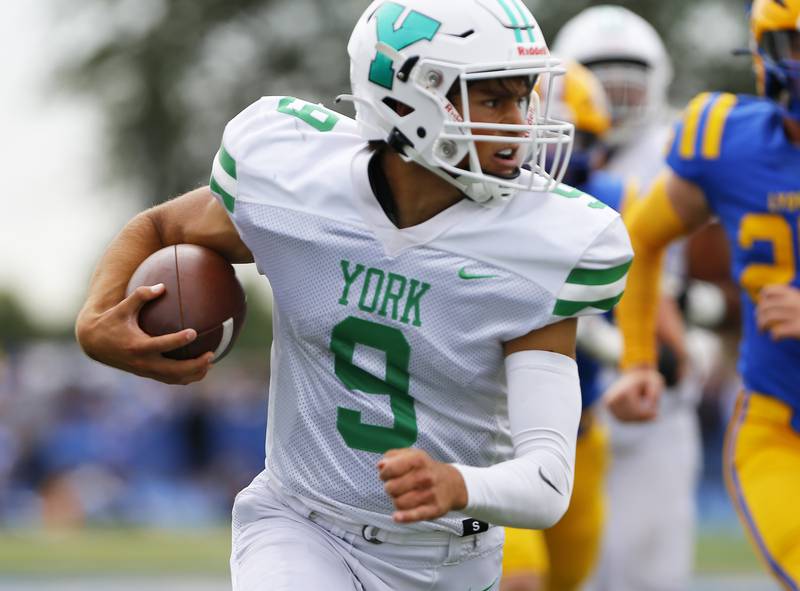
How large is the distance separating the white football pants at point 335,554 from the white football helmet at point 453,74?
772mm

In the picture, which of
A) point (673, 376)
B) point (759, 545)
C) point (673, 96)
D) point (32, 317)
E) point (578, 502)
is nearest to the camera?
point (759, 545)

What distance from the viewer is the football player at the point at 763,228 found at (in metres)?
4.03

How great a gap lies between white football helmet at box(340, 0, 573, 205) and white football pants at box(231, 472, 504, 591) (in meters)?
0.77

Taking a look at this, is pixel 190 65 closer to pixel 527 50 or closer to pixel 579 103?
pixel 579 103

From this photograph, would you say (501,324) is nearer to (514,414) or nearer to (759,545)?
(514,414)

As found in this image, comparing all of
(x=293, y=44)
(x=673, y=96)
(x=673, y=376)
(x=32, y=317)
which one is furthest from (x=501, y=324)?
(x=32, y=317)

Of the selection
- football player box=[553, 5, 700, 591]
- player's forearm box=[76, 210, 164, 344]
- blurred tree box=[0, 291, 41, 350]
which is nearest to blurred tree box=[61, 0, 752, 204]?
blurred tree box=[0, 291, 41, 350]

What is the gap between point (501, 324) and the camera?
318 centimetres

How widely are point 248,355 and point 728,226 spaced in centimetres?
1744

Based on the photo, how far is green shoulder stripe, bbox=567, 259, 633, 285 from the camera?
3160 mm

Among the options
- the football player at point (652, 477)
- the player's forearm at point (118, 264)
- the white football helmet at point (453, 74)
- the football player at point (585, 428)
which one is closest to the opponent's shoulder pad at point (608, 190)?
the football player at point (585, 428)

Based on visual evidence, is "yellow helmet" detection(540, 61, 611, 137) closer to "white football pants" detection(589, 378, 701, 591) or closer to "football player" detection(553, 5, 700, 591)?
"football player" detection(553, 5, 700, 591)

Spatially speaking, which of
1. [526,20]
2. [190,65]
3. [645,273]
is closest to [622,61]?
[645,273]

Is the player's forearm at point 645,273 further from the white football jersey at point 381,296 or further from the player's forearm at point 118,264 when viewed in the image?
the player's forearm at point 118,264
